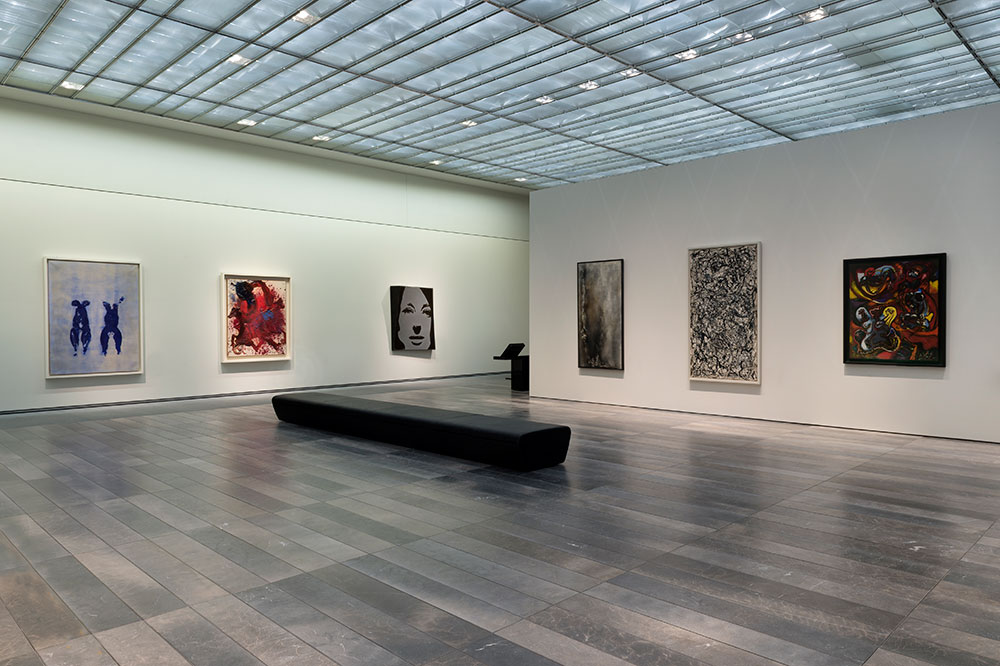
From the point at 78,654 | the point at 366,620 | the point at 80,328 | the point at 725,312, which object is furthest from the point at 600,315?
the point at 78,654

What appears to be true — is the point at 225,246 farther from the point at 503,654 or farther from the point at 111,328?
the point at 503,654

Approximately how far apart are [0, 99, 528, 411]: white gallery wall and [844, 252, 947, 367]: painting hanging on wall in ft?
41.5

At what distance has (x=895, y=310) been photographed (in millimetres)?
10461

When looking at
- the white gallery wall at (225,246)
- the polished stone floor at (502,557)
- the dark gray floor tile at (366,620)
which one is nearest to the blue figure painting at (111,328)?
the white gallery wall at (225,246)

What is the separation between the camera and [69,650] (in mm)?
3730

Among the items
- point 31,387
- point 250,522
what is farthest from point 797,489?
point 31,387

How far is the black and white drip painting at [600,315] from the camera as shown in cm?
1412

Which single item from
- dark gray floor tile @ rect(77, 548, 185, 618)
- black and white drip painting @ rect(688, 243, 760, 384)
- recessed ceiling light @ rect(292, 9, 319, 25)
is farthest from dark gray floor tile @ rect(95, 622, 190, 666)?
black and white drip painting @ rect(688, 243, 760, 384)

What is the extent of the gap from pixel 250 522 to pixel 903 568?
513 centimetres

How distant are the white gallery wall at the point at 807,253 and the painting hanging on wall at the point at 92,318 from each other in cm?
906

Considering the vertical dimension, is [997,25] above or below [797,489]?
above

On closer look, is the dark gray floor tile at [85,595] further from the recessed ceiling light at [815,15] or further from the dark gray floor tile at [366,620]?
the recessed ceiling light at [815,15]

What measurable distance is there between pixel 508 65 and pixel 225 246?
27.3ft

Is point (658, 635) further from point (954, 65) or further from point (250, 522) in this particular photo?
point (954, 65)
